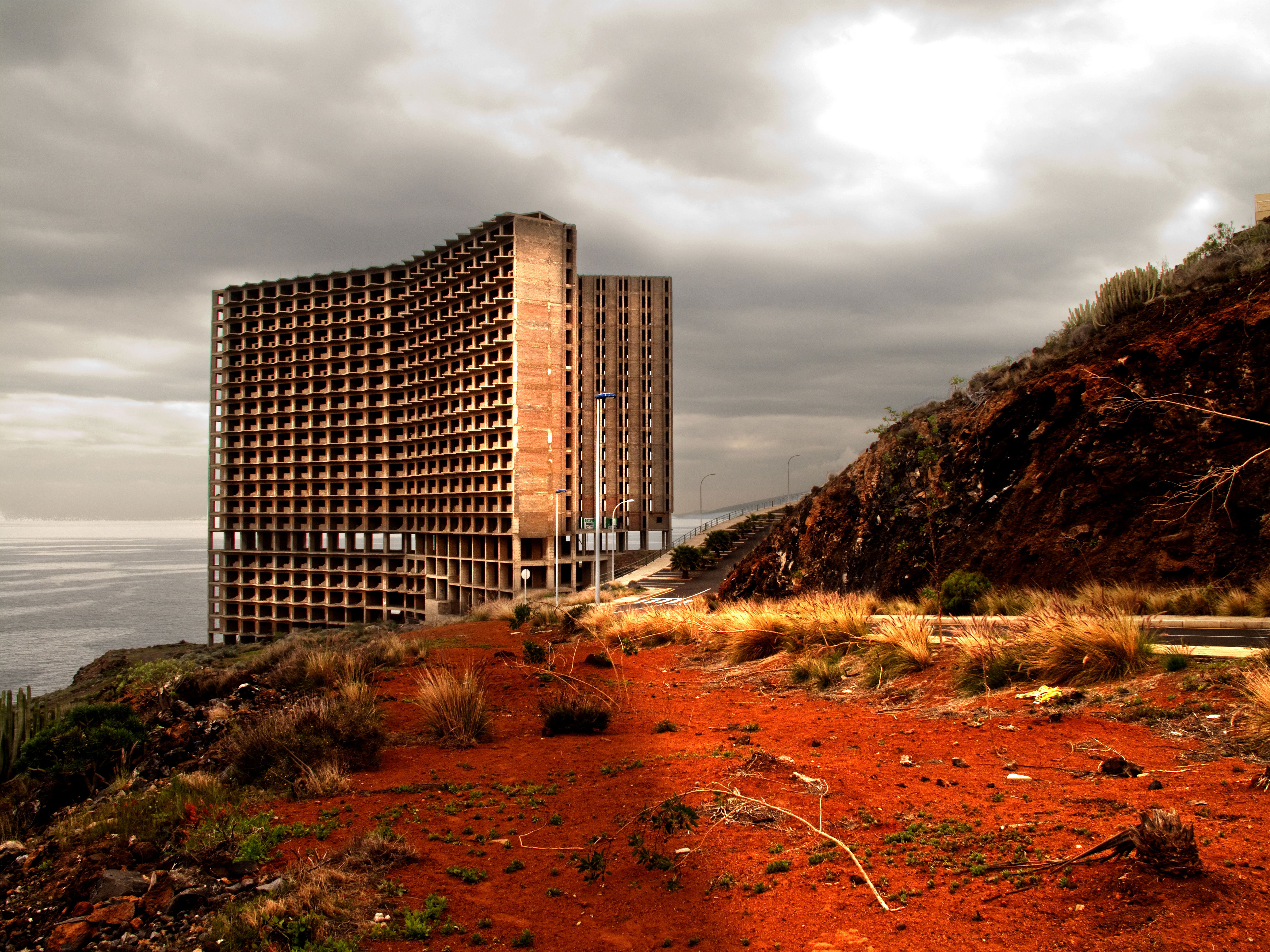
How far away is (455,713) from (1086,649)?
802 cm

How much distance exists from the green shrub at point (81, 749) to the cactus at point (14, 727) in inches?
81.7

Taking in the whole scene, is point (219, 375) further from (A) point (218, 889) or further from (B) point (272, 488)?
(A) point (218, 889)

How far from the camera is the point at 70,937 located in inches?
190

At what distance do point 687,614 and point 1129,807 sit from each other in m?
13.4

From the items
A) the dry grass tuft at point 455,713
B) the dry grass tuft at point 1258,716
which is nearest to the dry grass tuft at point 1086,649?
the dry grass tuft at point 1258,716

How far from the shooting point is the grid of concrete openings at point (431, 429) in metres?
66.9

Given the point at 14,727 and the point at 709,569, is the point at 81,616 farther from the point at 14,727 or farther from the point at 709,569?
the point at 14,727

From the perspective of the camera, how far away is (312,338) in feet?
281

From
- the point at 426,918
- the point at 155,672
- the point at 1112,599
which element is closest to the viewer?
the point at 426,918

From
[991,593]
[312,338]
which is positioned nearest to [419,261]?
[312,338]

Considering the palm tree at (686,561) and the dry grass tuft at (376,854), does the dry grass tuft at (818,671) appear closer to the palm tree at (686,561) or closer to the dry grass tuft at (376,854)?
the dry grass tuft at (376,854)

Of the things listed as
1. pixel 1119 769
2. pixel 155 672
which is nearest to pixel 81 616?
pixel 155 672

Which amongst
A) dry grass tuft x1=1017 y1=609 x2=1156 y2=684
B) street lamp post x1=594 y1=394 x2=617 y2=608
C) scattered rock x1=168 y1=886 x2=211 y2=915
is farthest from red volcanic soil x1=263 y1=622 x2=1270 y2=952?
street lamp post x1=594 y1=394 x2=617 y2=608

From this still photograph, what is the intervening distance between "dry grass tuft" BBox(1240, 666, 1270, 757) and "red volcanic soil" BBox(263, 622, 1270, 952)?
0.85ft
